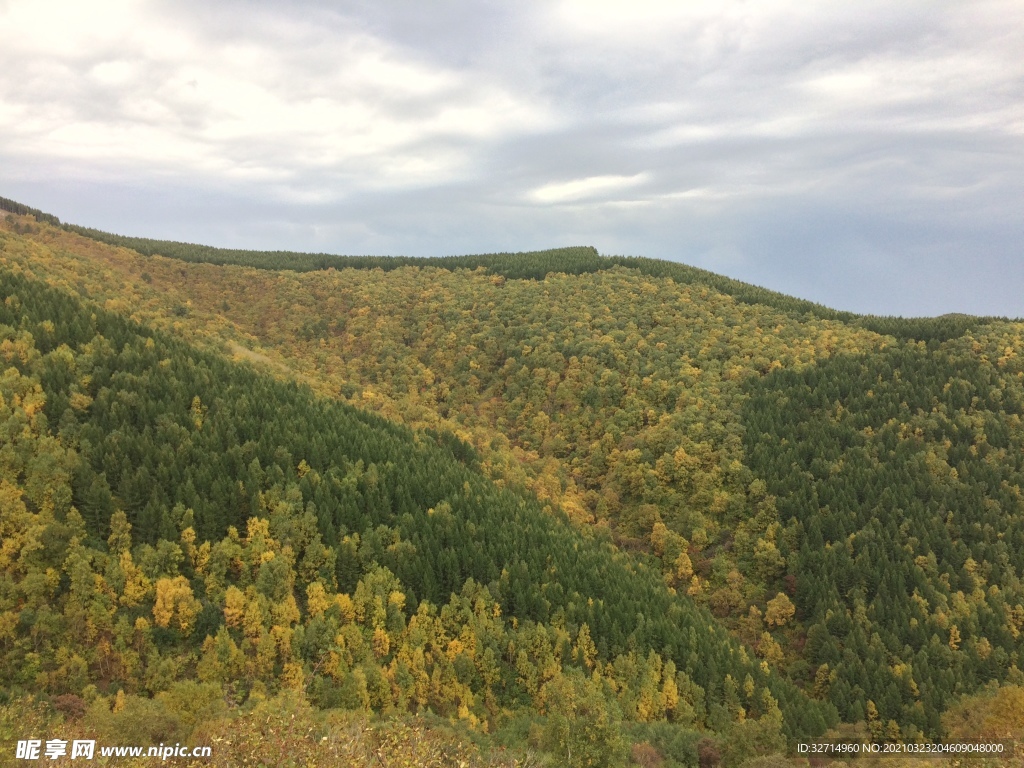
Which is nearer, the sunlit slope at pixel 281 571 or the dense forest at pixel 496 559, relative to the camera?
the dense forest at pixel 496 559

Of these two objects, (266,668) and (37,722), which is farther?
(266,668)

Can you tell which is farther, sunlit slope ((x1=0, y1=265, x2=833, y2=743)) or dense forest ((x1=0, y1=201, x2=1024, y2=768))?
sunlit slope ((x1=0, y1=265, x2=833, y2=743))

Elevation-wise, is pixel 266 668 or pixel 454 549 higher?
pixel 454 549

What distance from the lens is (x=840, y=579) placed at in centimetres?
12300

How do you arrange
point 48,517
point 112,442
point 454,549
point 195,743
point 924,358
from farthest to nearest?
point 924,358
point 454,549
point 112,442
point 48,517
point 195,743

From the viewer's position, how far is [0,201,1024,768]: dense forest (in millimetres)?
71688

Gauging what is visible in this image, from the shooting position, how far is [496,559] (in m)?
105

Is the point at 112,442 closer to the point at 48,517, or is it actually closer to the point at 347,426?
the point at 48,517

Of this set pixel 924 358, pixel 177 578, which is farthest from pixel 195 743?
pixel 924 358

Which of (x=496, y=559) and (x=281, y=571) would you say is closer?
(x=281, y=571)

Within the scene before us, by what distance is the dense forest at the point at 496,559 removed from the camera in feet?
235

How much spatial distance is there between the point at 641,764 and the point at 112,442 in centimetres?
8745

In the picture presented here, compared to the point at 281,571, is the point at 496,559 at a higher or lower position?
lower

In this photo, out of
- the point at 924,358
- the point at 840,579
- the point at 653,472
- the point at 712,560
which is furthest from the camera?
the point at 924,358
